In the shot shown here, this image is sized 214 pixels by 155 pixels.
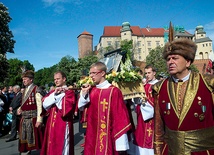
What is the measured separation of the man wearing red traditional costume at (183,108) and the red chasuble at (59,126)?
222 cm

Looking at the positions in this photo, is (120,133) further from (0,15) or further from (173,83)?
(0,15)

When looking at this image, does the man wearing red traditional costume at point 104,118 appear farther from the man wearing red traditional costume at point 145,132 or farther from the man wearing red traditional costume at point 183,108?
the man wearing red traditional costume at point 183,108

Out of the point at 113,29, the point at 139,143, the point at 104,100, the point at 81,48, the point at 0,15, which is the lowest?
the point at 139,143

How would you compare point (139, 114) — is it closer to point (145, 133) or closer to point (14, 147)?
point (145, 133)

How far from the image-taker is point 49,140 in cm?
452

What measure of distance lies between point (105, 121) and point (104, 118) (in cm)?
5

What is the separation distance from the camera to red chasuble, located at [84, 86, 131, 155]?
3676mm

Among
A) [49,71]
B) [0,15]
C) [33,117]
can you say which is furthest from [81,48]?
[33,117]

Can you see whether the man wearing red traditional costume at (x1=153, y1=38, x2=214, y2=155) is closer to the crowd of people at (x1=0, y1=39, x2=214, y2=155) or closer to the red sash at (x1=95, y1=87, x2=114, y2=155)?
the crowd of people at (x1=0, y1=39, x2=214, y2=155)

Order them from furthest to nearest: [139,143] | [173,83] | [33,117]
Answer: [33,117]
[139,143]
[173,83]

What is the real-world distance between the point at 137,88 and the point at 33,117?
3.51 meters

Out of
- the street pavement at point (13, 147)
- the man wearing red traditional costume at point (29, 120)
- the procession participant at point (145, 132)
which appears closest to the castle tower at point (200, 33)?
the street pavement at point (13, 147)

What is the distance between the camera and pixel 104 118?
381 centimetres

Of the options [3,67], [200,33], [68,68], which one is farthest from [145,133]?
[200,33]
